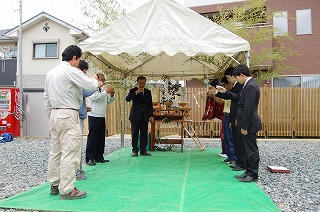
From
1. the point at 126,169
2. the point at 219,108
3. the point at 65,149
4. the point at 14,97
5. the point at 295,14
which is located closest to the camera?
the point at 65,149

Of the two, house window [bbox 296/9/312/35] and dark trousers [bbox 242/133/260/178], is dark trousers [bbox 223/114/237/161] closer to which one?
dark trousers [bbox 242/133/260/178]

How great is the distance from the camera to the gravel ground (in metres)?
3.46

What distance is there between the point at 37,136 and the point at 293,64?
34.1 ft

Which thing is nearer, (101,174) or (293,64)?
(101,174)

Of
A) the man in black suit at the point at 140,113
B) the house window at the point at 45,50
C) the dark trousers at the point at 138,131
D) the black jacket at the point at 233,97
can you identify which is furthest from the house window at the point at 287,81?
the house window at the point at 45,50

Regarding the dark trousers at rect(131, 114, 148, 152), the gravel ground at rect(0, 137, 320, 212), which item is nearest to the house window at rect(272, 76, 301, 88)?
the gravel ground at rect(0, 137, 320, 212)

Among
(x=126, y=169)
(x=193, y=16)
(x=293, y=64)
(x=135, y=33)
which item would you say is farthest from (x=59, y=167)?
(x=293, y=64)

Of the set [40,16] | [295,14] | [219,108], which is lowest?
[219,108]

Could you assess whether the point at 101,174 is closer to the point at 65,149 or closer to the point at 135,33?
the point at 65,149

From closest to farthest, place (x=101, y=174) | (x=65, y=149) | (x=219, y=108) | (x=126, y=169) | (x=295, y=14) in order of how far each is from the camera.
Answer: (x=65, y=149) → (x=101, y=174) → (x=126, y=169) → (x=219, y=108) → (x=295, y=14)

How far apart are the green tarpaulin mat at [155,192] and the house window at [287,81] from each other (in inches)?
308

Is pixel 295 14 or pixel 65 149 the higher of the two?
pixel 295 14

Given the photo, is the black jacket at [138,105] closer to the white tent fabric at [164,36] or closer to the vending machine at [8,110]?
the white tent fabric at [164,36]

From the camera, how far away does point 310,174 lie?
4867mm
